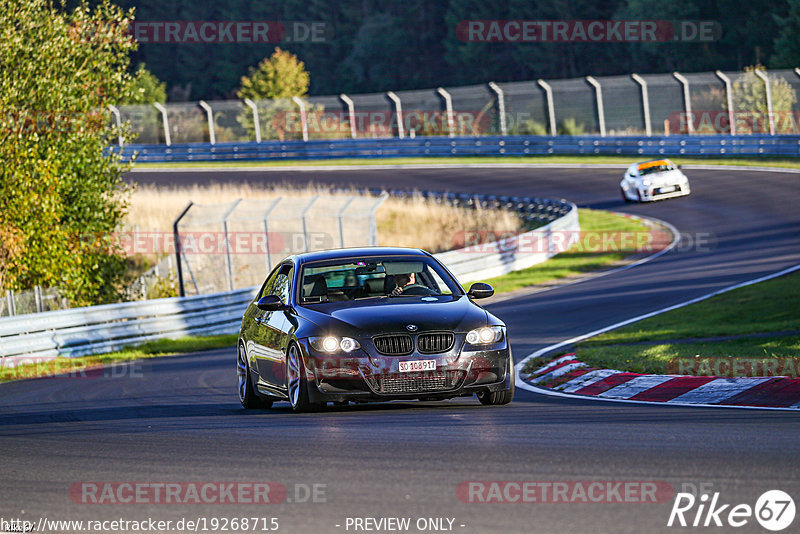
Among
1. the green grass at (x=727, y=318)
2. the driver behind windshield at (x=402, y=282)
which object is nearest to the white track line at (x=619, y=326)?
the green grass at (x=727, y=318)

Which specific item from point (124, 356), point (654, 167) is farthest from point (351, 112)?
point (124, 356)

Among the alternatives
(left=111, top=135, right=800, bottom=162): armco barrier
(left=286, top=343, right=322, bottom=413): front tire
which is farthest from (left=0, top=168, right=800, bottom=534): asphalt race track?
(left=111, top=135, right=800, bottom=162): armco barrier

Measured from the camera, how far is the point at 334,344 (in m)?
9.94

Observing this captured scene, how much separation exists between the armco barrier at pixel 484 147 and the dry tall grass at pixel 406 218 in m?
3.45

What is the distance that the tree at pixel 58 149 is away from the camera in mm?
24047

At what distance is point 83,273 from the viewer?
2566cm

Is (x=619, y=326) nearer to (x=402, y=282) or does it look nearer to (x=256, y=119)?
(x=402, y=282)

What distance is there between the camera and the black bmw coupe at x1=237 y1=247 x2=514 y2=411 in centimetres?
986

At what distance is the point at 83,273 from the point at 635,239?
1441 centimetres

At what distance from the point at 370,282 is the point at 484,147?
44.4 metres

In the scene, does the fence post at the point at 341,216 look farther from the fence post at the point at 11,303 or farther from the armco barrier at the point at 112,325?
the fence post at the point at 11,303

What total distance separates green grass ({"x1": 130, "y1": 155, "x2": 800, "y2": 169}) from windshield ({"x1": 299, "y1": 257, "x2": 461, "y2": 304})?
34.3 metres

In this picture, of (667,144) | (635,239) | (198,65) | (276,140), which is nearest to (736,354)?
(635,239)

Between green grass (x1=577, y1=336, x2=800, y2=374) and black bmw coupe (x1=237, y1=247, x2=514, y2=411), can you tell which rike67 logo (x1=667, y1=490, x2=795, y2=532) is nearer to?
black bmw coupe (x1=237, y1=247, x2=514, y2=411)
